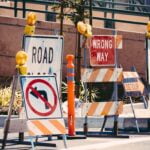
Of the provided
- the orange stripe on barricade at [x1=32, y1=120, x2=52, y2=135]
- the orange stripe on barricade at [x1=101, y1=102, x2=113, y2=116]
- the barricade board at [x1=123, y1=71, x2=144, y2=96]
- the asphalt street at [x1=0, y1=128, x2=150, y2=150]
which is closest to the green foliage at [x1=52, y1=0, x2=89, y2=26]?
the barricade board at [x1=123, y1=71, x2=144, y2=96]

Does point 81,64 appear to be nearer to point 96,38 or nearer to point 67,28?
point 67,28

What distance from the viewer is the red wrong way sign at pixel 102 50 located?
1101cm

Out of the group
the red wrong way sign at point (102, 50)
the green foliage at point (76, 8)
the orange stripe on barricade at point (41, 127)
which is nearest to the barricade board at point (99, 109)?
the red wrong way sign at point (102, 50)

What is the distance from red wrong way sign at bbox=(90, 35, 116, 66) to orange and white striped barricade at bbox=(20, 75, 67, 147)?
2.50 m

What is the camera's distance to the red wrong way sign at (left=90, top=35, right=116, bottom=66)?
1101 cm

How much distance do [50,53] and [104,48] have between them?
170 cm

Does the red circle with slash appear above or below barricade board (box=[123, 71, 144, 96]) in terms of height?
below

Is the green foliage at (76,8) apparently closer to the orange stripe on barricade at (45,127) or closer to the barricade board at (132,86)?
the barricade board at (132,86)

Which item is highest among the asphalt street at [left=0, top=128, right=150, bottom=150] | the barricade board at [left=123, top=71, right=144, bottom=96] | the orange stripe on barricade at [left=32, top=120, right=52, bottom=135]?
the barricade board at [left=123, top=71, right=144, bottom=96]

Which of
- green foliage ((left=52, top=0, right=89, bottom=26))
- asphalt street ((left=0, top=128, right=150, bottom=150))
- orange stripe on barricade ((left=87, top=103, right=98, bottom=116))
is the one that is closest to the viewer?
asphalt street ((left=0, top=128, right=150, bottom=150))

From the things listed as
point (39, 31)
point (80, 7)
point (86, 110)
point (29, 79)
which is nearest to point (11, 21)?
point (39, 31)

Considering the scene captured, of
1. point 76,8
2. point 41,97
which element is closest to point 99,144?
point 41,97

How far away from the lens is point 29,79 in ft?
27.9

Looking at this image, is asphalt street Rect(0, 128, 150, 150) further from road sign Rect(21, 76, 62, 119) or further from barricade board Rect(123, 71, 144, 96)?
barricade board Rect(123, 71, 144, 96)
